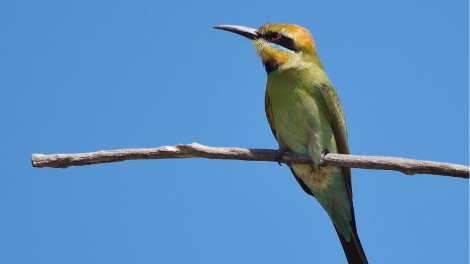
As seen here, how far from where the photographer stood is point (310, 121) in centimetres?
404

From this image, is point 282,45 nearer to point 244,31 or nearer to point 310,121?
point 244,31

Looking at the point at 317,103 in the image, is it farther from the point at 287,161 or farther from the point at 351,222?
the point at 351,222

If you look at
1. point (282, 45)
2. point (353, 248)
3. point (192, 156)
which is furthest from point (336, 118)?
point (192, 156)

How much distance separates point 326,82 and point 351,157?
102 centimetres

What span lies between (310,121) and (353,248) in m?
0.80

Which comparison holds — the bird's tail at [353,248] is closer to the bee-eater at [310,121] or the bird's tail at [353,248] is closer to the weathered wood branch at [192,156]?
the bee-eater at [310,121]

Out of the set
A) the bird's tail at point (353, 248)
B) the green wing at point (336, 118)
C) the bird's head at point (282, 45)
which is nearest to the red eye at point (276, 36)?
the bird's head at point (282, 45)

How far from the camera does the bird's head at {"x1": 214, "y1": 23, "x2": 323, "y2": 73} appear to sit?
14.0 ft

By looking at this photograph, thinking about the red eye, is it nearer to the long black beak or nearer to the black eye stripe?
the black eye stripe

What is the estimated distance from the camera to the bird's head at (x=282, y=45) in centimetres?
426

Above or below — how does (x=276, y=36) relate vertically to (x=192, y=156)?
above

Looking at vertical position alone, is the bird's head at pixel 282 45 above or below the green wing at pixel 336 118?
above

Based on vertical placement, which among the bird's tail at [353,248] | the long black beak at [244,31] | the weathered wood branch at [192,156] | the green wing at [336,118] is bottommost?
the bird's tail at [353,248]

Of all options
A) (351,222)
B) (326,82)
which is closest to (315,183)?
(351,222)
